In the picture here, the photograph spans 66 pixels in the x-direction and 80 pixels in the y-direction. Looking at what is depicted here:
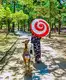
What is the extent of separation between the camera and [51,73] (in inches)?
427

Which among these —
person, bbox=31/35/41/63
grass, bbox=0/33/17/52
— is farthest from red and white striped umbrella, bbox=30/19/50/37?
grass, bbox=0/33/17/52

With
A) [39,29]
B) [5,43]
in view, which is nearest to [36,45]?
[39,29]

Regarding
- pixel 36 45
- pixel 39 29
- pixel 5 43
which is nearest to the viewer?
pixel 39 29

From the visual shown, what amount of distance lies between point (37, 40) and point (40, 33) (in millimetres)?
1104

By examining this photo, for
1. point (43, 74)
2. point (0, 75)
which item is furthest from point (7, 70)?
point (43, 74)

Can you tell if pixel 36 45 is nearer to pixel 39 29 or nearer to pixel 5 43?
pixel 39 29

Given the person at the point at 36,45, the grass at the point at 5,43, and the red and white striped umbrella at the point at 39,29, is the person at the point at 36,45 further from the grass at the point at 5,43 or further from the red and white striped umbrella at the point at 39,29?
the grass at the point at 5,43

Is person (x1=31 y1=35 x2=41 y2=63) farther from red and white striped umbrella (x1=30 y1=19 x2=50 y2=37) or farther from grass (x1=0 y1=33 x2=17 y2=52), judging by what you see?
grass (x1=0 y1=33 x2=17 y2=52)

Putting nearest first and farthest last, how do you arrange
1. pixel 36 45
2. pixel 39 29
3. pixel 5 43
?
pixel 39 29, pixel 36 45, pixel 5 43

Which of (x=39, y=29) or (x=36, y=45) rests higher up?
(x=39, y=29)

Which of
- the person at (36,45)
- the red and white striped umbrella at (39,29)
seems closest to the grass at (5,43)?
the person at (36,45)

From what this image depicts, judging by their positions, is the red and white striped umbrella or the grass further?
the grass

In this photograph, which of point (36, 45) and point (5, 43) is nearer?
point (36, 45)

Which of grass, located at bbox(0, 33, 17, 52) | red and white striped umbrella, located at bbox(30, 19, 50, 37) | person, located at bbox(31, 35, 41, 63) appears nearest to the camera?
red and white striped umbrella, located at bbox(30, 19, 50, 37)
